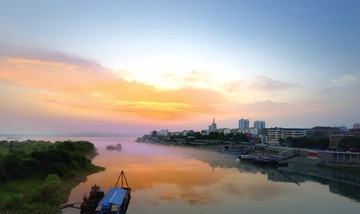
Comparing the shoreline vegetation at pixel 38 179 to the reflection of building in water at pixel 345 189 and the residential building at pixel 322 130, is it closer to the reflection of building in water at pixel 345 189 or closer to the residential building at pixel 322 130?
the reflection of building in water at pixel 345 189

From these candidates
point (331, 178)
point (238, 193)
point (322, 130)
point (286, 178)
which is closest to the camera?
point (238, 193)

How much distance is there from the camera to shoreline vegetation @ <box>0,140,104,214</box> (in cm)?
1977

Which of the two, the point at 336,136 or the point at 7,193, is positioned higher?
the point at 336,136

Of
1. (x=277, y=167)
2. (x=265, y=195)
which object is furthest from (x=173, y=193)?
(x=277, y=167)

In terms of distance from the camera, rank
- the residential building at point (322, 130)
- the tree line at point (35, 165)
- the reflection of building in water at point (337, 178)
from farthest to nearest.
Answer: the residential building at point (322, 130), the reflection of building in water at point (337, 178), the tree line at point (35, 165)

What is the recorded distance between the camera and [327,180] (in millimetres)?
41094

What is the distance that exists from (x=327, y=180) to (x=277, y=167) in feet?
53.3

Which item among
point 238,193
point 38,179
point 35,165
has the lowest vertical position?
point 238,193

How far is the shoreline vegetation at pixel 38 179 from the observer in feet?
64.8

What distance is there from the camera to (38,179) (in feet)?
99.2

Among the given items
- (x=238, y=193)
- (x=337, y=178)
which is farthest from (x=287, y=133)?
(x=238, y=193)

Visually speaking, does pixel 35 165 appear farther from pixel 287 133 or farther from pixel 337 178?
pixel 287 133

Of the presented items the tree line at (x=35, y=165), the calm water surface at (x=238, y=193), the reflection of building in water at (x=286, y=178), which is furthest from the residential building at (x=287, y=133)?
the tree line at (x=35, y=165)

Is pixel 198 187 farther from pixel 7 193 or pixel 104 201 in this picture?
pixel 7 193
